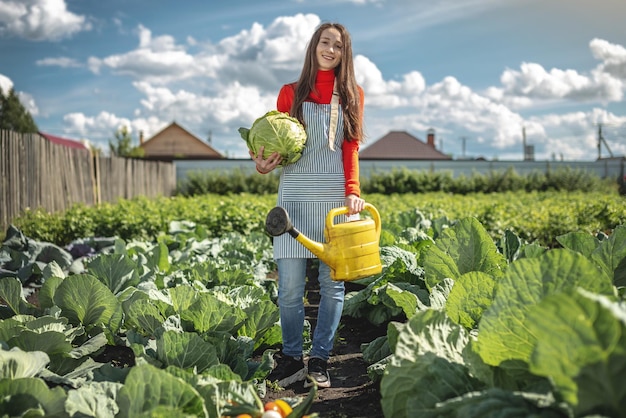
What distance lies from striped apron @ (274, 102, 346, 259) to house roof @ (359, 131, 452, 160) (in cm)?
3817

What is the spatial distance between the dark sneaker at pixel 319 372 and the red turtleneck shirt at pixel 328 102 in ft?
3.24

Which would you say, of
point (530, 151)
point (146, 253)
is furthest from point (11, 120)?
point (146, 253)

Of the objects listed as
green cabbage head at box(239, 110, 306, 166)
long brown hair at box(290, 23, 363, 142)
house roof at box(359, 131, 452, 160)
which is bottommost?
green cabbage head at box(239, 110, 306, 166)

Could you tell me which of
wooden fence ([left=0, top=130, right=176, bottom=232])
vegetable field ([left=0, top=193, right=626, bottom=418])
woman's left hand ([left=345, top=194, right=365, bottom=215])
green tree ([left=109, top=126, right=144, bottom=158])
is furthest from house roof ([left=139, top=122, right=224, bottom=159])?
woman's left hand ([left=345, top=194, right=365, bottom=215])

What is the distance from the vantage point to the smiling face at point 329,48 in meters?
3.24

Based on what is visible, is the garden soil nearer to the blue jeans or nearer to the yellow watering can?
the blue jeans

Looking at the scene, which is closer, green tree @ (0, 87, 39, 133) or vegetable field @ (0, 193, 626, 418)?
vegetable field @ (0, 193, 626, 418)

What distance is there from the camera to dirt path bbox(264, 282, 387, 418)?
117 inches

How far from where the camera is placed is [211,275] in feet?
16.3

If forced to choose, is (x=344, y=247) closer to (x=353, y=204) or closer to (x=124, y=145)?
(x=353, y=204)

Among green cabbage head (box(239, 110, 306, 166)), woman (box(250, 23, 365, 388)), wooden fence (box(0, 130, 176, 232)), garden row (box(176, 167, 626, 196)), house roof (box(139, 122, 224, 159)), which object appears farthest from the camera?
house roof (box(139, 122, 224, 159))

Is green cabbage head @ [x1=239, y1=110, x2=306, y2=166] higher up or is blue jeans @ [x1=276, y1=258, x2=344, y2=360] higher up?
green cabbage head @ [x1=239, y1=110, x2=306, y2=166]

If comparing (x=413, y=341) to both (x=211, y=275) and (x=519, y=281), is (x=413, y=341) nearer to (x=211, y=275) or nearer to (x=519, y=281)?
(x=519, y=281)

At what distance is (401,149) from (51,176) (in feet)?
109
